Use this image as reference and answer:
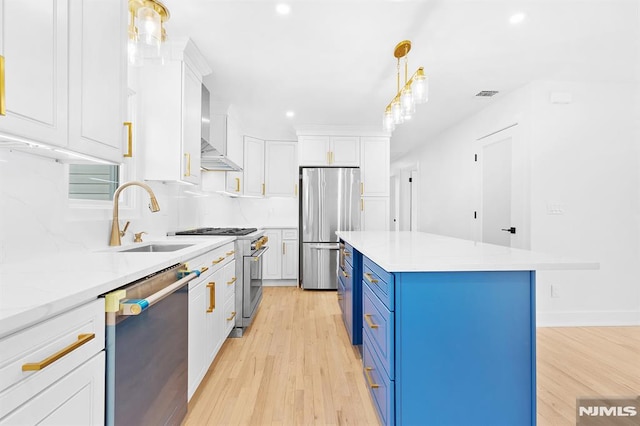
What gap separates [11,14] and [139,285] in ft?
3.23

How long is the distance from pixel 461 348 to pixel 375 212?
3.32 meters

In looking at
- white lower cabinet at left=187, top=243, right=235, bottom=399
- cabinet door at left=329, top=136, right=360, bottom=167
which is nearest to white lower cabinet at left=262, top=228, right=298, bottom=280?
cabinet door at left=329, top=136, right=360, bottom=167

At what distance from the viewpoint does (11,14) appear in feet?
3.06

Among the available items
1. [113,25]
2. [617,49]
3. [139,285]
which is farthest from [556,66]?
[139,285]

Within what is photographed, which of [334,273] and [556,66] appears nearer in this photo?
[556,66]

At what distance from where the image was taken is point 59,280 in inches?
36.3

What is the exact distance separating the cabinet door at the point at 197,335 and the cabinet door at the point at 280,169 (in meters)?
3.13

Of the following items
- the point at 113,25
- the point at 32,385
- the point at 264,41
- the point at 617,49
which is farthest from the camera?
the point at 617,49

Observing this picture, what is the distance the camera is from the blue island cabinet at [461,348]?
1.27 meters

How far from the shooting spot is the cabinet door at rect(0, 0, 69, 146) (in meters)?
0.93

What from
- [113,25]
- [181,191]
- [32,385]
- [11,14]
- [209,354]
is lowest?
[209,354]

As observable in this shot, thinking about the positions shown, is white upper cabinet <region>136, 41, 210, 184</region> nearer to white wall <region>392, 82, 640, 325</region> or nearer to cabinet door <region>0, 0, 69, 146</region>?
cabinet door <region>0, 0, 69, 146</region>

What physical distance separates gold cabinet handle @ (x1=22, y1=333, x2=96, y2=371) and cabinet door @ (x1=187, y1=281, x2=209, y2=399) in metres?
0.84

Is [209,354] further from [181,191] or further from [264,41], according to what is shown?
[264,41]
